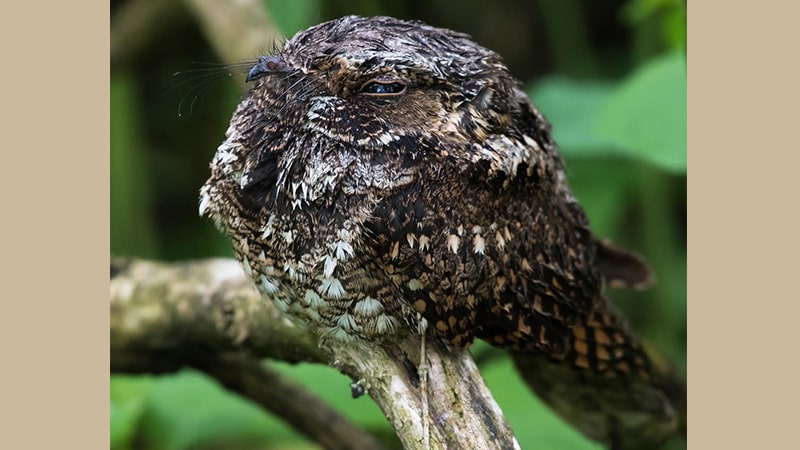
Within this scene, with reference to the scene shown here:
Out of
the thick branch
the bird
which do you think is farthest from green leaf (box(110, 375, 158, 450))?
the bird

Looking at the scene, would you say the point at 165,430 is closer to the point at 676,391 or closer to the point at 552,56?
the point at 676,391

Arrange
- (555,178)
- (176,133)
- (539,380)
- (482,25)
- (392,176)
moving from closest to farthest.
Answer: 1. (392,176)
2. (555,178)
3. (539,380)
4. (176,133)
5. (482,25)

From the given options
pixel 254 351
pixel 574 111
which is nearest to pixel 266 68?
pixel 254 351

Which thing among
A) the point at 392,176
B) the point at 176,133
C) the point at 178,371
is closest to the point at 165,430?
the point at 178,371

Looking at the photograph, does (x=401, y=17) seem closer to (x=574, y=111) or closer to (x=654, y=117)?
(x=574, y=111)

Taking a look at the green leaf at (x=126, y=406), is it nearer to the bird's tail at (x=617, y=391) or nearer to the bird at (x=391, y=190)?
the bird at (x=391, y=190)

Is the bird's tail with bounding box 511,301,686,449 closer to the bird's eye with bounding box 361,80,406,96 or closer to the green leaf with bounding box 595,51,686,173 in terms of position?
the green leaf with bounding box 595,51,686,173
